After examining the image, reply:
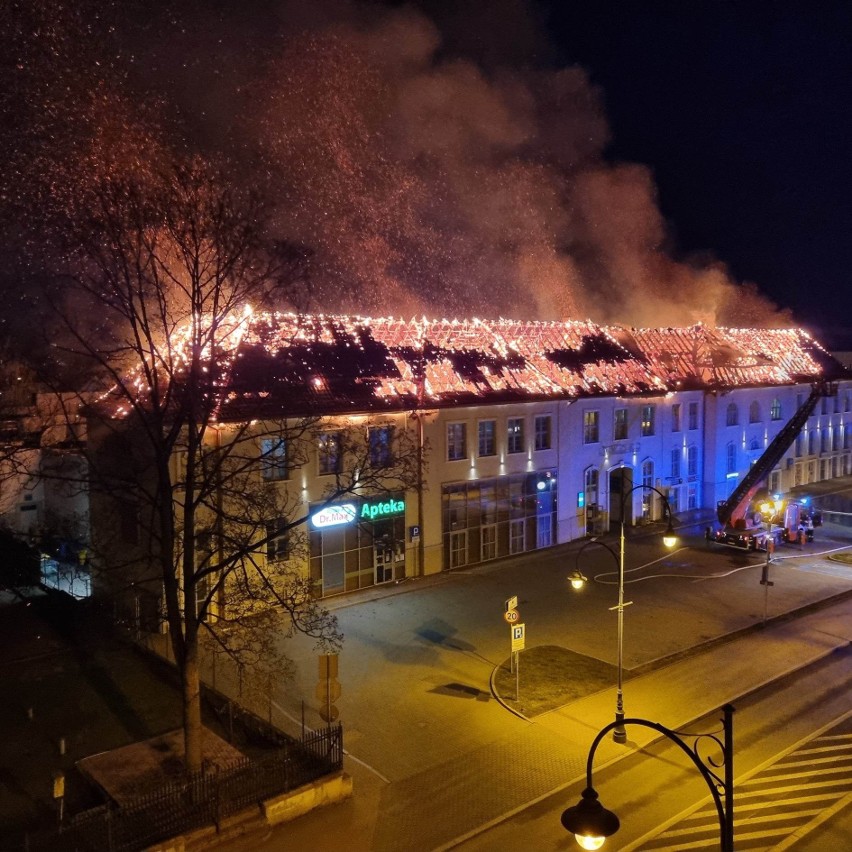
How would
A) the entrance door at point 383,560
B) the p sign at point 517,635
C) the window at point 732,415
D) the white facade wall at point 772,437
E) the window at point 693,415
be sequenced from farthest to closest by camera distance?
the window at point 732,415
the white facade wall at point 772,437
the window at point 693,415
the entrance door at point 383,560
the p sign at point 517,635

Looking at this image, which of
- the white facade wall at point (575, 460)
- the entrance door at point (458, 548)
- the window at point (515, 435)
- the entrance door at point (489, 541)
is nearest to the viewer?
the white facade wall at point (575, 460)

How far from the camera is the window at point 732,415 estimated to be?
43469 millimetres

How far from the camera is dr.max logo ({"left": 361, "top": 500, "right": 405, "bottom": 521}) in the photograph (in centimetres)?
2786

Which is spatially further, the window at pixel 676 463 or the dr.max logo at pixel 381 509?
the window at pixel 676 463

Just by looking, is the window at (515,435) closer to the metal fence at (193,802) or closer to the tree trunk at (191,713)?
the metal fence at (193,802)

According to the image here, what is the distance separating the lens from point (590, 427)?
120 ft

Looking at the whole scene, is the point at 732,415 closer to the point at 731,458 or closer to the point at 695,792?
the point at 731,458

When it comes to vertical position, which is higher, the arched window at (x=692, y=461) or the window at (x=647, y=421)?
the window at (x=647, y=421)

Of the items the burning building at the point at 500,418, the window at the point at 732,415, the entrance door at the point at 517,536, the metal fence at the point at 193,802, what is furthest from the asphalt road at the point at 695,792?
the window at the point at 732,415

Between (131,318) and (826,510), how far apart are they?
42046mm

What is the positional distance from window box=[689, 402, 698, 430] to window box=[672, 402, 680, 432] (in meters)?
1.15

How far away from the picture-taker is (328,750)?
14.6 m

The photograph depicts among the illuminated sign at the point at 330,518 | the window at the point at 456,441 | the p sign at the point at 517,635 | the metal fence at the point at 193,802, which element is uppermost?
the window at the point at 456,441

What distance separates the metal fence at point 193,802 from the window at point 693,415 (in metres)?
32.7
